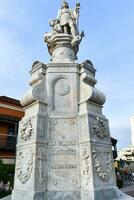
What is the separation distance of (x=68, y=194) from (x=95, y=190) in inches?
30.2

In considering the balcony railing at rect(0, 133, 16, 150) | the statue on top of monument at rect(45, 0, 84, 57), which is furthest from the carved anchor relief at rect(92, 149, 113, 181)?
the balcony railing at rect(0, 133, 16, 150)

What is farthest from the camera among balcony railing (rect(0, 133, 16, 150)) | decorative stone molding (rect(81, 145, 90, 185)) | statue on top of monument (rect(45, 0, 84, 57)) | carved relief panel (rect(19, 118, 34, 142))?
balcony railing (rect(0, 133, 16, 150))

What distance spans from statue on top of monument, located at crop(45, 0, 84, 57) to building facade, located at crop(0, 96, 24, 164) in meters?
15.9

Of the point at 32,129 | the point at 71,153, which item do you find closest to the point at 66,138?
the point at 71,153

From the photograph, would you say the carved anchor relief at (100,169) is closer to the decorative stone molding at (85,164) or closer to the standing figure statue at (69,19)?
the decorative stone molding at (85,164)

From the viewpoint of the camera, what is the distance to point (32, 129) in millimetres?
6520

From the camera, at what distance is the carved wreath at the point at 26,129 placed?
21.5 ft

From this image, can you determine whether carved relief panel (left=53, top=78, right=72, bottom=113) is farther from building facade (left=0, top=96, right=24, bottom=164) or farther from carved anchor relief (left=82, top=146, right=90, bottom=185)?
building facade (left=0, top=96, right=24, bottom=164)

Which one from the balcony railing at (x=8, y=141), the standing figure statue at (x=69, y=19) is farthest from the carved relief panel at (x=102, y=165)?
the balcony railing at (x=8, y=141)

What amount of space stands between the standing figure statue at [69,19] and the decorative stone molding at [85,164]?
4582 mm

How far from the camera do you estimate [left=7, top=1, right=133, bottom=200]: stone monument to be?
5996 millimetres

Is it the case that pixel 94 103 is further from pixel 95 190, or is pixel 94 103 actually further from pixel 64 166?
pixel 95 190

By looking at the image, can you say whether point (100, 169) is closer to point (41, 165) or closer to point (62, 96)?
point (41, 165)

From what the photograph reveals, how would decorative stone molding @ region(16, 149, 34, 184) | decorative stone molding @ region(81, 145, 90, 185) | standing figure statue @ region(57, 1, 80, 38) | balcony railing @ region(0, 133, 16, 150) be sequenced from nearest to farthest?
decorative stone molding @ region(81, 145, 90, 185) → decorative stone molding @ region(16, 149, 34, 184) → standing figure statue @ region(57, 1, 80, 38) → balcony railing @ region(0, 133, 16, 150)
